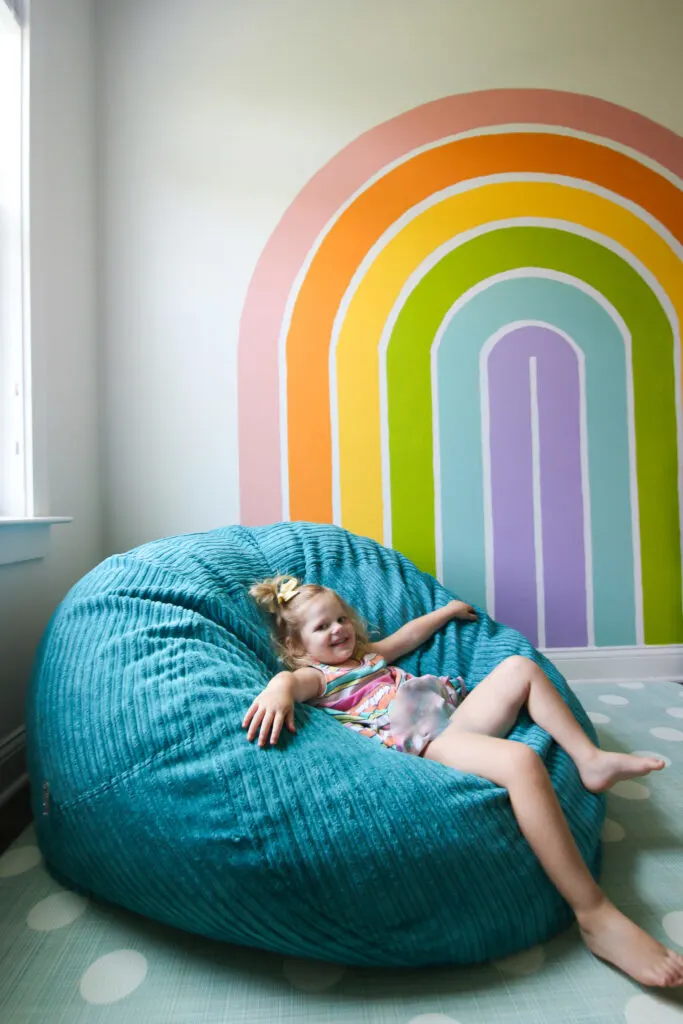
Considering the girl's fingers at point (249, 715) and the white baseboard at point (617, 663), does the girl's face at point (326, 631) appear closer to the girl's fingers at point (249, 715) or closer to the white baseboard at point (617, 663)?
the girl's fingers at point (249, 715)

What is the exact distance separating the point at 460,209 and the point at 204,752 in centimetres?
214

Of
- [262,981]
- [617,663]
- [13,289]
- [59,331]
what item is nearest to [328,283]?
[59,331]

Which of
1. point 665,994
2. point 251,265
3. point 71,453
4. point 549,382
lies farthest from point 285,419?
point 665,994

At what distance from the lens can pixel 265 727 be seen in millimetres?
995

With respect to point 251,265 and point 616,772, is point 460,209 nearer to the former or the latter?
point 251,265

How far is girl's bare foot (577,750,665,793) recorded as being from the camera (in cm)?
114

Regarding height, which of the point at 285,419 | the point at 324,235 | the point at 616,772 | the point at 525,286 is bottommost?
the point at 616,772

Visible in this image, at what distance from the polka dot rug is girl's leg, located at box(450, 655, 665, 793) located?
0.60 ft

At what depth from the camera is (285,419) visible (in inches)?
90.5

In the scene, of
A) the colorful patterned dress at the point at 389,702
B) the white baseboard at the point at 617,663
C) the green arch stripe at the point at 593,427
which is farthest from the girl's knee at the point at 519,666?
the white baseboard at the point at 617,663

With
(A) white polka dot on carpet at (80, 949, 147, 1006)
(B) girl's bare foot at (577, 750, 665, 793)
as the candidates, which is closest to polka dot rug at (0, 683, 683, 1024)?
(A) white polka dot on carpet at (80, 949, 147, 1006)

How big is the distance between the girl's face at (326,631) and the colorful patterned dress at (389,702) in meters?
0.03

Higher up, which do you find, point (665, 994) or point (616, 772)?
point (616, 772)

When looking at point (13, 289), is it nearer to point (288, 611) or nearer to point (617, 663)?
point (288, 611)
